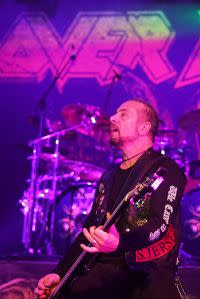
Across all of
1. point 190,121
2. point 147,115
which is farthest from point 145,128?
point 190,121

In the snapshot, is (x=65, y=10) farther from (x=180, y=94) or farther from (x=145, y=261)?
(x=145, y=261)

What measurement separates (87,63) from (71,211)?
2.78 metres

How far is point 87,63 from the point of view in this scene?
735 centimetres

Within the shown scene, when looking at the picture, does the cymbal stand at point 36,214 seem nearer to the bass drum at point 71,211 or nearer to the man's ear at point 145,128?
the bass drum at point 71,211

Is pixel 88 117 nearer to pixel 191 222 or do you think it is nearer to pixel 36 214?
pixel 36 214

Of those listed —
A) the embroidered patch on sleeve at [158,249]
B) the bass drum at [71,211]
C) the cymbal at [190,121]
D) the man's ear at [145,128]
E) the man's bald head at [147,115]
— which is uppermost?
the cymbal at [190,121]

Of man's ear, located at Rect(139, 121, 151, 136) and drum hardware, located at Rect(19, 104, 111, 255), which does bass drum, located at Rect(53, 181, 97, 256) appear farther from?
man's ear, located at Rect(139, 121, 151, 136)

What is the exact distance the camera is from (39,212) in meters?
6.12

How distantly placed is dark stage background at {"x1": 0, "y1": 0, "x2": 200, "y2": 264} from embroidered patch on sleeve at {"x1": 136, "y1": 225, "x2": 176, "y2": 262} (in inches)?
167

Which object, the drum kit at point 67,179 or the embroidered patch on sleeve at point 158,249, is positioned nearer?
the embroidered patch on sleeve at point 158,249

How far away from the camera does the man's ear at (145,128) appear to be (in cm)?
312

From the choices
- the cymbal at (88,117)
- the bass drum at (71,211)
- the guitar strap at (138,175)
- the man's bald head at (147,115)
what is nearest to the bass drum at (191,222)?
the bass drum at (71,211)

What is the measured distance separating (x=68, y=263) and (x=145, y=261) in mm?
727

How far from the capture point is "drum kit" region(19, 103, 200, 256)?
5.63 metres
